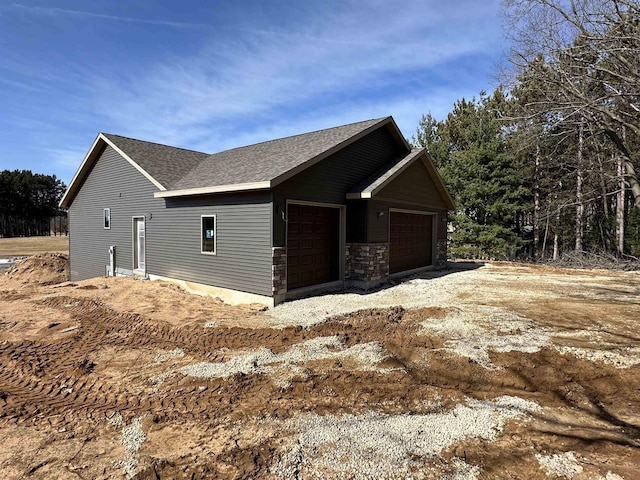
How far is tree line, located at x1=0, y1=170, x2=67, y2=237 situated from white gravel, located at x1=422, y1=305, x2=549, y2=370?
2475 inches

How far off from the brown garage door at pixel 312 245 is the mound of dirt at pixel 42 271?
44.7 ft

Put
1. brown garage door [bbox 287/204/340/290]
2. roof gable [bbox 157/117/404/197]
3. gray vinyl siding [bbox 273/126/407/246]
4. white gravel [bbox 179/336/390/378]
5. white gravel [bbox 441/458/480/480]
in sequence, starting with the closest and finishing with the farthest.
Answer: white gravel [bbox 441/458/480/480] < white gravel [bbox 179/336/390/378] < gray vinyl siding [bbox 273/126/407/246] < roof gable [bbox 157/117/404/197] < brown garage door [bbox 287/204/340/290]

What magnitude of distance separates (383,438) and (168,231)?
967 cm

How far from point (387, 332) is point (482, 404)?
2562mm

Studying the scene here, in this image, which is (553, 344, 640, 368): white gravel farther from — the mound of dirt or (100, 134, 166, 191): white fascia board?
the mound of dirt

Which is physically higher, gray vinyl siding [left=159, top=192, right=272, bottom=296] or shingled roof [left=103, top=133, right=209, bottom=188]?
shingled roof [left=103, top=133, right=209, bottom=188]

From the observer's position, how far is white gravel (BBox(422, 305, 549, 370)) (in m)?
5.27

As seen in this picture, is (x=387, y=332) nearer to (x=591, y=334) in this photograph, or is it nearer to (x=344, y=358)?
(x=344, y=358)

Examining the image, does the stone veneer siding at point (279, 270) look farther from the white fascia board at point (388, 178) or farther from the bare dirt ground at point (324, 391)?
the white fascia board at point (388, 178)

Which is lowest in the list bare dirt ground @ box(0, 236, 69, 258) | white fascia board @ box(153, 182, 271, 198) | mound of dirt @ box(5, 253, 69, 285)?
bare dirt ground @ box(0, 236, 69, 258)

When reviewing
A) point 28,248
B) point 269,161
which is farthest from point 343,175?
point 28,248

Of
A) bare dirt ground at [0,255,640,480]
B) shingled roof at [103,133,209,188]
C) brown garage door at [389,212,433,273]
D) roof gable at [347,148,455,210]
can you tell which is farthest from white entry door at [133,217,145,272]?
brown garage door at [389,212,433,273]

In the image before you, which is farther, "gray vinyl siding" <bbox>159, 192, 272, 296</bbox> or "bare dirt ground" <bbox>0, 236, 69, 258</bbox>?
"bare dirt ground" <bbox>0, 236, 69, 258</bbox>

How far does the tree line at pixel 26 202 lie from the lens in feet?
171
